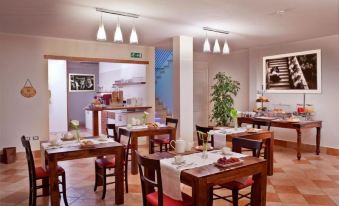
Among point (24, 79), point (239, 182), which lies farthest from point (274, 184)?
point (24, 79)

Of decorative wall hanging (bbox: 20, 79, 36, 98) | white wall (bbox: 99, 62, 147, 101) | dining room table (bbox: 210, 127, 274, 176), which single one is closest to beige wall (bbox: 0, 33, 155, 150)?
decorative wall hanging (bbox: 20, 79, 36, 98)

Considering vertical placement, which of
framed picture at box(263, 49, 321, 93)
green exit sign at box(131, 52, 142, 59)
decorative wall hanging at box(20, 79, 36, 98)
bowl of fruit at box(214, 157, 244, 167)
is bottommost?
bowl of fruit at box(214, 157, 244, 167)

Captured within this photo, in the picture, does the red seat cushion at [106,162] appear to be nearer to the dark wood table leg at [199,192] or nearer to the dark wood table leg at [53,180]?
the dark wood table leg at [53,180]

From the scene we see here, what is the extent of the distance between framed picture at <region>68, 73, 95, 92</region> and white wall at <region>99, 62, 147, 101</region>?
0.42 m

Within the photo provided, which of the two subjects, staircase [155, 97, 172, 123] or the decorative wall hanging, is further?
staircase [155, 97, 172, 123]

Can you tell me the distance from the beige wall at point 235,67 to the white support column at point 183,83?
7.51 feet

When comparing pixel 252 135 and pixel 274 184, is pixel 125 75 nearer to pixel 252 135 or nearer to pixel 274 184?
pixel 252 135

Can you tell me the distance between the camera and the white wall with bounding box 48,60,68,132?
8805mm

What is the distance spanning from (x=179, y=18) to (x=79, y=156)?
245cm

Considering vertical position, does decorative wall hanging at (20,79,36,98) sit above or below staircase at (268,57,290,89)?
below

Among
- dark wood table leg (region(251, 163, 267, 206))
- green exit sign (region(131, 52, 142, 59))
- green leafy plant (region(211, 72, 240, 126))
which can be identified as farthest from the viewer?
green leafy plant (region(211, 72, 240, 126))

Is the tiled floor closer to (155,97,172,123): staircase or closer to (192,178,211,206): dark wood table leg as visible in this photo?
(192,178,211,206): dark wood table leg

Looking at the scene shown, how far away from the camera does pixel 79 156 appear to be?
2984 mm

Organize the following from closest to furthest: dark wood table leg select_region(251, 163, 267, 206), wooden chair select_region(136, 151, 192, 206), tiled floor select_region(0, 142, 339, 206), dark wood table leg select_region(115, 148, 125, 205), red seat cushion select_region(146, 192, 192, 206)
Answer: wooden chair select_region(136, 151, 192, 206) < red seat cushion select_region(146, 192, 192, 206) < dark wood table leg select_region(251, 163, 267, 206) < dark wood table leg select_region(115, 148, 125, 205) < tiled floor select_region(0, 142, 339, 206)
